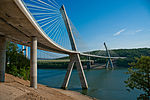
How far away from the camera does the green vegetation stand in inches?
678

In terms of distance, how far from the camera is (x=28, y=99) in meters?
7.84

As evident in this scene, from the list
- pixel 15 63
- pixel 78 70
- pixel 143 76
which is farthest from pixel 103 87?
pixel 15 63

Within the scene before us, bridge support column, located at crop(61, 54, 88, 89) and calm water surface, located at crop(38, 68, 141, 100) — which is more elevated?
bridge support column, located at crop(61, 54, 88, 89)

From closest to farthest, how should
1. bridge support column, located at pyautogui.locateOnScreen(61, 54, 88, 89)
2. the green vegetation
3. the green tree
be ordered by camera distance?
the green tree, the green vegetation, bridge support column, located at pyautogui.locateOnScreen(61, 54, 88, 89)

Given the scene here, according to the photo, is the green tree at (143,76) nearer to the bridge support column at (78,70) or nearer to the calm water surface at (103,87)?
the calm water surface at (103,87)

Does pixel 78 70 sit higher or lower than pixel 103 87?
higher

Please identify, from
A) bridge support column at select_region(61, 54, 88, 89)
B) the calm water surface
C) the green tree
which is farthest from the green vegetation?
the green tree

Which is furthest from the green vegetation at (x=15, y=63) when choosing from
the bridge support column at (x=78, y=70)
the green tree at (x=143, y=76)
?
the green tree at (x=143, y=76)

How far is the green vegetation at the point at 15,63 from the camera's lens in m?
17.2

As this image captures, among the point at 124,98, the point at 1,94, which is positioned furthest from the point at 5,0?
the point at 124,98

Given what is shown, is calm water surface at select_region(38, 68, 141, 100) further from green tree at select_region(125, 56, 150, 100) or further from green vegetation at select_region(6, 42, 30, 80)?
green tree at select_region(125, 56, 150, 100)

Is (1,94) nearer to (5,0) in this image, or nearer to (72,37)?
(5,0)

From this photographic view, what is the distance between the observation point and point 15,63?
1789 centimetres

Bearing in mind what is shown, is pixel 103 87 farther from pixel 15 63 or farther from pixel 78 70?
pixel 15 63
